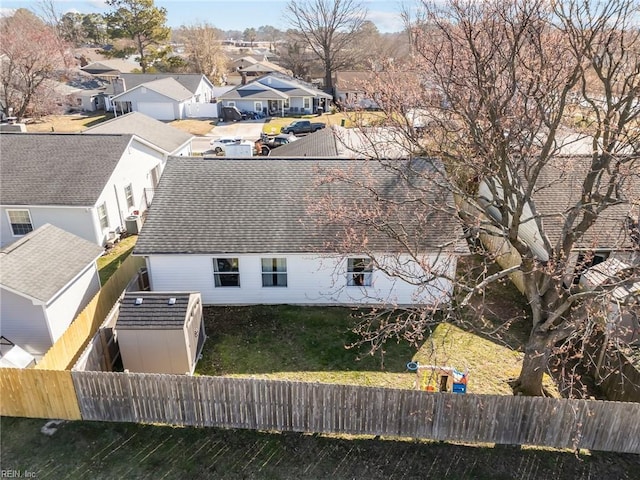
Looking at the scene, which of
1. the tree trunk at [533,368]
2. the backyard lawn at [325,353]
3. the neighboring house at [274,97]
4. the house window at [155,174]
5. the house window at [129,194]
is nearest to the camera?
the tree trunk at [533,368]

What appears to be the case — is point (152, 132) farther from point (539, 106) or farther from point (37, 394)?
point (539, 106)

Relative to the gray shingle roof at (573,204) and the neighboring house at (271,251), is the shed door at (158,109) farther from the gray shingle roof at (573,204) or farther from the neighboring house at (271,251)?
the gray shingle roof at (573,204)

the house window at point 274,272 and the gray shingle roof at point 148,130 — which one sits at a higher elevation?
the gray shingle roof at point 148,130

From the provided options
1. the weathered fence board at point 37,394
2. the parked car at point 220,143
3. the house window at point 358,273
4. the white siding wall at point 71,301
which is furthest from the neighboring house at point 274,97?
the weathered fence board at point 37,394

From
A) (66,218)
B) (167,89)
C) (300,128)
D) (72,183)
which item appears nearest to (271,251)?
(66,218)

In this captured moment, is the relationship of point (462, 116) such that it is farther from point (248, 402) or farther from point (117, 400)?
point (117, 400)

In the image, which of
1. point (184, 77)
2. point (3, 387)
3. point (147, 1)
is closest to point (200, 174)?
point (3, 387)
